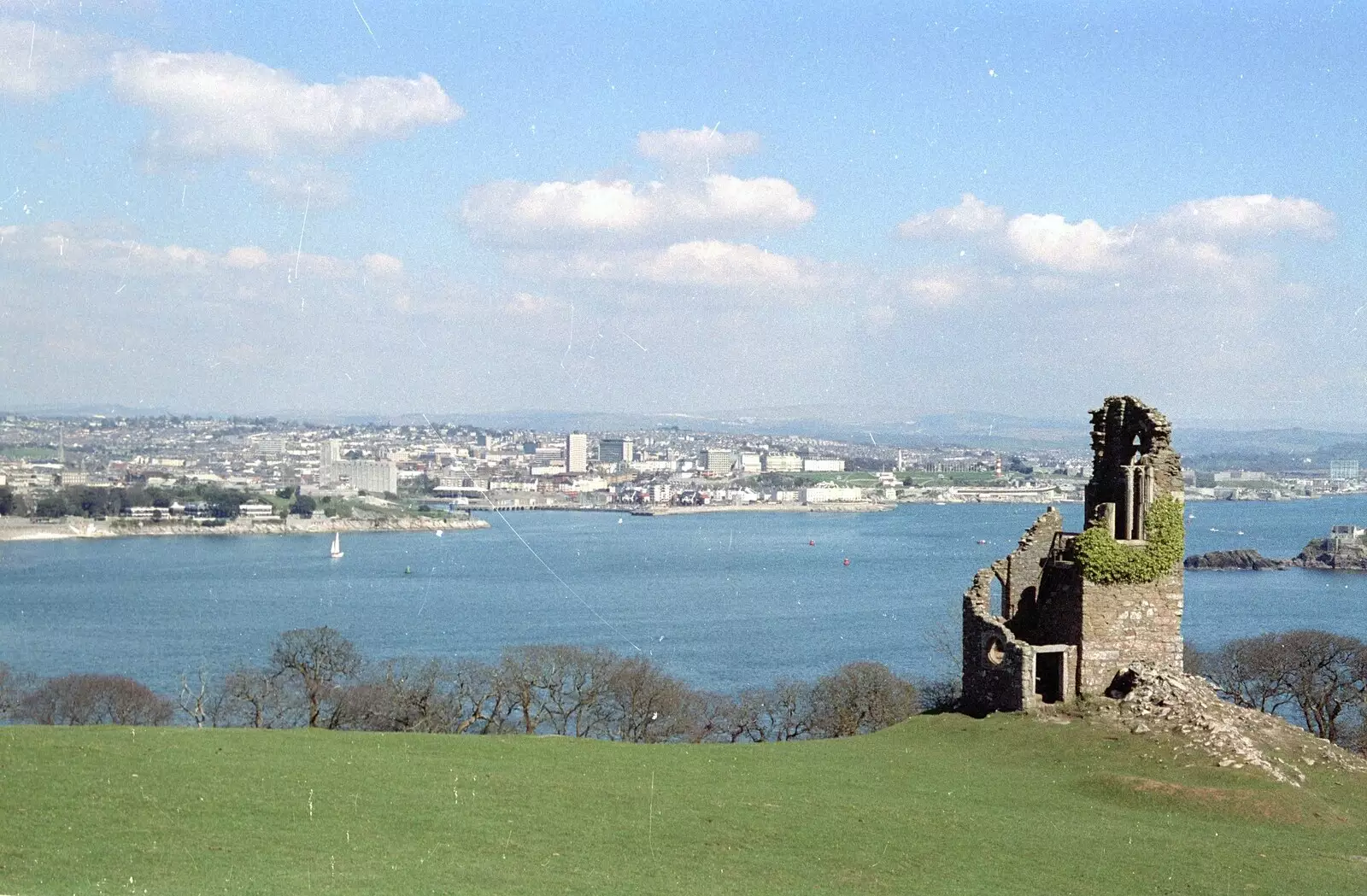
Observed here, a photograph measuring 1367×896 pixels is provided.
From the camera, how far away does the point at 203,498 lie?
128m

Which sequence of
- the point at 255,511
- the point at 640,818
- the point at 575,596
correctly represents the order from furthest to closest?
the point at 255,511
the point at 575,596
the point at 640,818

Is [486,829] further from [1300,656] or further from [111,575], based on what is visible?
[111,575]

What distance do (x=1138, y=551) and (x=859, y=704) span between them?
1130 cm

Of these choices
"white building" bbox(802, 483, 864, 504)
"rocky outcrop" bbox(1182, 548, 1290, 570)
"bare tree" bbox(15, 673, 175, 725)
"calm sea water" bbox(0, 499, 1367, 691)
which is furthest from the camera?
"white building" bbox(802, 483, 864, 504)

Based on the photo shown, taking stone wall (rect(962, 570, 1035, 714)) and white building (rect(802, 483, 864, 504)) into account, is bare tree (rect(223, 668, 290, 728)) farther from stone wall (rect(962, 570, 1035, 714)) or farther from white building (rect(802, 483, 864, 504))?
white building (rect(802, 483, 864, 504))

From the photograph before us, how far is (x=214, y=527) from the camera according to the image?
121 metres

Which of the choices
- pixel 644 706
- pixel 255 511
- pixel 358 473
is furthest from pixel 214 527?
pixel 644 706

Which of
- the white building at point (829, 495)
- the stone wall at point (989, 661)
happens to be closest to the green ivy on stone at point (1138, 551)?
the stone wall at point (989, 661)

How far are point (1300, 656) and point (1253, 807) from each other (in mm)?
18850

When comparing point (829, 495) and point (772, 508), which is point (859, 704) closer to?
point (772, 508)

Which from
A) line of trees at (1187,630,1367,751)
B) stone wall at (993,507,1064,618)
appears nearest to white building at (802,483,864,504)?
line of trees at (1187,630,1367,751)

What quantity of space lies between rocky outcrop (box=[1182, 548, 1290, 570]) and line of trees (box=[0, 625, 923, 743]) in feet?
220

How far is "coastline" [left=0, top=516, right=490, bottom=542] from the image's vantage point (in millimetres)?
108500

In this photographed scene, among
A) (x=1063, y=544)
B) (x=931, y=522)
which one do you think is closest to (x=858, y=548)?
(x=931, y=522)
